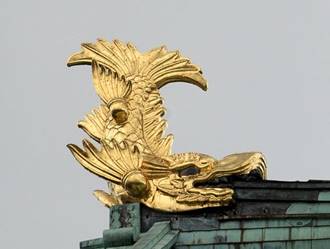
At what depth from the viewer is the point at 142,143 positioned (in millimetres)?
17062

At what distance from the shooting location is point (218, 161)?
55.4ft

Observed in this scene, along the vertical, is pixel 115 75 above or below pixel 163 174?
above

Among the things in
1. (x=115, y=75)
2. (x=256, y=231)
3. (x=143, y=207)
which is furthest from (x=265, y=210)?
(x=115, y=75)

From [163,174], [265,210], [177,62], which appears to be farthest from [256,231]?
[177,62]

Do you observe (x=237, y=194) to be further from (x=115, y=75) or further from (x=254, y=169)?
(x=115, y=75)

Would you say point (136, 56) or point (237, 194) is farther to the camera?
point (136, 56)

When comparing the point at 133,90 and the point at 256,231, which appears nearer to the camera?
the point at 256,231

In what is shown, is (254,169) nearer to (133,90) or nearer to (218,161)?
(218,161)

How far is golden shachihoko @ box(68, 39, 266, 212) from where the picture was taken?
16672mm

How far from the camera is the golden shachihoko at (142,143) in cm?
1667

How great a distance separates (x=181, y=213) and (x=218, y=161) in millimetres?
747

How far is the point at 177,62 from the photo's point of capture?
1761cm

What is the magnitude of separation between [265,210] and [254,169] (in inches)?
26.9

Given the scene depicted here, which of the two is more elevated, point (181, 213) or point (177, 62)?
point (177, 62)
